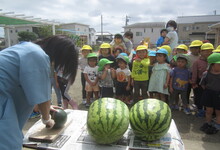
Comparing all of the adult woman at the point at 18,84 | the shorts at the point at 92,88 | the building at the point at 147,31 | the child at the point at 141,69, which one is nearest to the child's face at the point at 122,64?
the child at the point at 141,69

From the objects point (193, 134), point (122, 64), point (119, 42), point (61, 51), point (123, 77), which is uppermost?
point (119, 42)

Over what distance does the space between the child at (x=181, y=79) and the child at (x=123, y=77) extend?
116cm

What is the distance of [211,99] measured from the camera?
3609 mm

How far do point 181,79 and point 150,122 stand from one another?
274 centimetres

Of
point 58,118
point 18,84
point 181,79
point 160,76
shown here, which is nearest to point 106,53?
point 160,76

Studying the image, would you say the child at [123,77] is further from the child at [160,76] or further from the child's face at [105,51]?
the child at [160,76]

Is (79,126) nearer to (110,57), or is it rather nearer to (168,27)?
(110,57)

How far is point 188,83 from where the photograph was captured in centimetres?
443

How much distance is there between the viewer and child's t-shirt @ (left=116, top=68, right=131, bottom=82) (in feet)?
15.6

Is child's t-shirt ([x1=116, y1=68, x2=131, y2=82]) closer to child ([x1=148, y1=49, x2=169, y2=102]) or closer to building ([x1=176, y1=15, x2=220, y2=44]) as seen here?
child ([x1=148, y1=49, x2=169, y2=102])

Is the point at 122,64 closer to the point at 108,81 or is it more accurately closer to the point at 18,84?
the point at 108,81

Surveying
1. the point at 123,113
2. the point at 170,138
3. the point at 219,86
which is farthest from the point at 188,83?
the point at 123,113

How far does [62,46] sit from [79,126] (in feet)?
3.94

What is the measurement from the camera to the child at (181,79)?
435 centimetres
